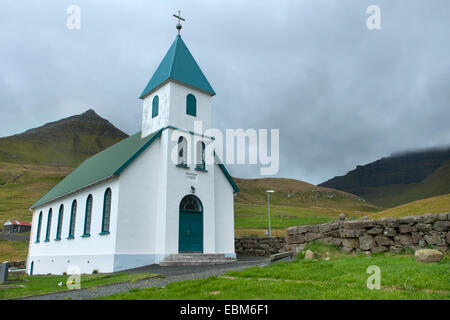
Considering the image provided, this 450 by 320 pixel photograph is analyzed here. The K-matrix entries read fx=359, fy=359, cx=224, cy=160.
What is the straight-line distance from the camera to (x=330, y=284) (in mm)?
7898

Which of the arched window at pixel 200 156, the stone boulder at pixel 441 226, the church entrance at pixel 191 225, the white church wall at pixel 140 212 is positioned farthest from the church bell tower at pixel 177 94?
the stone boulder at pixel 441 226

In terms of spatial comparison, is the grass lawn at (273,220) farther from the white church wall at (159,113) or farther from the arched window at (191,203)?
the white church wall at (159,113)

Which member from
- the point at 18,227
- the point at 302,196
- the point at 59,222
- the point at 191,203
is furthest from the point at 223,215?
the point at 302,196

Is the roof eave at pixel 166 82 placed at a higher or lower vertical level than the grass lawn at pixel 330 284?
higher

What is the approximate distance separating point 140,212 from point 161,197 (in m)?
1.43

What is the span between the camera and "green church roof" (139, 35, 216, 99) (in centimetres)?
2236

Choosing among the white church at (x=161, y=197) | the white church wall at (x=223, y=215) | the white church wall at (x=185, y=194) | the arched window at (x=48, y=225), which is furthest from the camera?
the arched window at (x=48, y=225)

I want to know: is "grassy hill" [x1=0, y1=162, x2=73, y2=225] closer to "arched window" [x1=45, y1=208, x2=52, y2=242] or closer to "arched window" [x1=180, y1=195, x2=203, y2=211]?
"arched window" [x1=45, y1=208, x2=52, y2=242]

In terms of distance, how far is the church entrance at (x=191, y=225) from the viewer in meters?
20.3

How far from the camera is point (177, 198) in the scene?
20.3 m

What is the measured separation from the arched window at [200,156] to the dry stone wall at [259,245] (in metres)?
7.19

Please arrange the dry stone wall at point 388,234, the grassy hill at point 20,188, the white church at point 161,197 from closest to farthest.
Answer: the dry stone wall at point 388,234
the white church at point 161,197
the grassy hill at point 20,188

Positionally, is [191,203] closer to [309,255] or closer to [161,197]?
[161,197]
